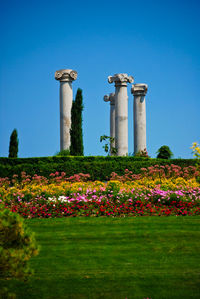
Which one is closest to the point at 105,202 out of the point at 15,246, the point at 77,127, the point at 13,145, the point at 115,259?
the point at 115,259

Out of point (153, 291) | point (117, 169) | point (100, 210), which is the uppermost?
point (117, 169)

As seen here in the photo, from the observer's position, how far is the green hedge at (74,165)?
21.5 m

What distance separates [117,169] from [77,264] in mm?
15976

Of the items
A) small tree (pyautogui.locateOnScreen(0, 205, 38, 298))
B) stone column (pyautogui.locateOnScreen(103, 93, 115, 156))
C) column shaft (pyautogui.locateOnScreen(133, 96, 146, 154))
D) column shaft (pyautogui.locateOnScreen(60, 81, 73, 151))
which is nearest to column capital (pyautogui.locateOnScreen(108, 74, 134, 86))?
column shaft (pyautogui.locateOnScreen(133, 96, 146, 154))

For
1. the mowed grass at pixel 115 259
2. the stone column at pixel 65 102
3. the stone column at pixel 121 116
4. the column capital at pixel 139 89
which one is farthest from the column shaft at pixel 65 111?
the mowed grass at pixel 115 259

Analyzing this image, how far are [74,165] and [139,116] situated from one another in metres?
10.3

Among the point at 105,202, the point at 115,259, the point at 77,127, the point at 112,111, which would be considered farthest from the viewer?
the point at 112,111

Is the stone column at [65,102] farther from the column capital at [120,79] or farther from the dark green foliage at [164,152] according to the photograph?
the dark green foliage at [164,152]

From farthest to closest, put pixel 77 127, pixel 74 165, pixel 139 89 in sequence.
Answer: pixel 139 89, pixel 77 127, pixel 74 165

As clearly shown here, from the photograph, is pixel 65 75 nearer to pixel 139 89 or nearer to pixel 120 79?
pixel 120 79

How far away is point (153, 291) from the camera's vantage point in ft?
17.9

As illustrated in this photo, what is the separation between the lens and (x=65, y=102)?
25.7m

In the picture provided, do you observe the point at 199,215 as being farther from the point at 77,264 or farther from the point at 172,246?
the point at 77,264

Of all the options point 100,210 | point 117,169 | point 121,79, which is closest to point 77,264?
point 100,210
